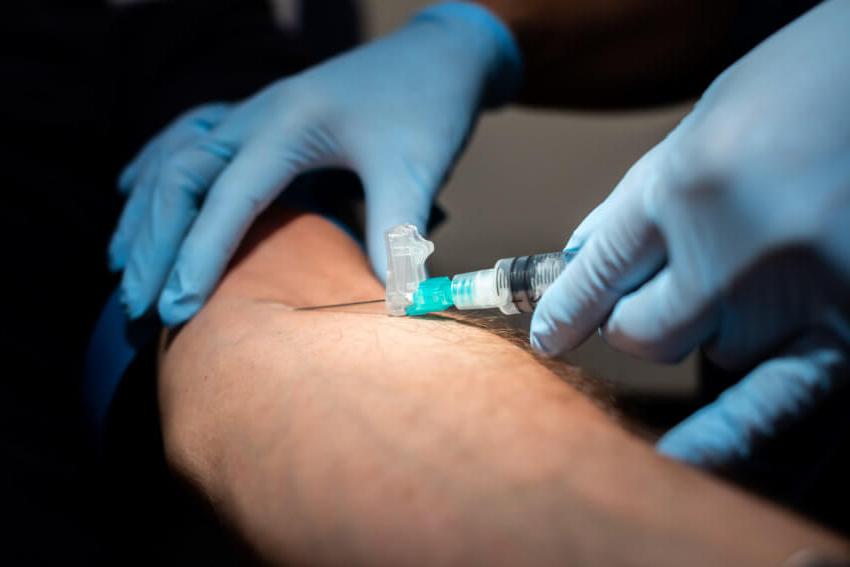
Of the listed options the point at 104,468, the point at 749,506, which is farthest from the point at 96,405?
the point at 749,506

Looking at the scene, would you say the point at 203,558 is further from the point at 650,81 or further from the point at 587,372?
the point at 650,81

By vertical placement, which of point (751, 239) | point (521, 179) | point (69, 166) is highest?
point (751, 239)

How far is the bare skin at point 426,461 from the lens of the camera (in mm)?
513

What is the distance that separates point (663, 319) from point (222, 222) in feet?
2.27

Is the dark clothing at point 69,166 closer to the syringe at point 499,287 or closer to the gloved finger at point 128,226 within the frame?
the gloved finger at point 128,226

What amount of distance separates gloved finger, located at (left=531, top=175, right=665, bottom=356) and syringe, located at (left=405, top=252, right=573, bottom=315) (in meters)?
0.03

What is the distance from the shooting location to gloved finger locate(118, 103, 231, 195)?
53.8 inches

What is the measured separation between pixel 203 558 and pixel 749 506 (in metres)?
0.68

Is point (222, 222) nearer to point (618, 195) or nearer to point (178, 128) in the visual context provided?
point (178, 128)

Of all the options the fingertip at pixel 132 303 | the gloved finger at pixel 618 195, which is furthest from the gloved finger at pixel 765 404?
the fingertip at pixel 132 303

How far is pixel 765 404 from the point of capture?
67 centimetres

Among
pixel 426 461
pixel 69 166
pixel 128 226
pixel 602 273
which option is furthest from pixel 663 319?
pixel 69 166

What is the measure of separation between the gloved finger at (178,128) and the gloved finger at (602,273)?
0.87 metres

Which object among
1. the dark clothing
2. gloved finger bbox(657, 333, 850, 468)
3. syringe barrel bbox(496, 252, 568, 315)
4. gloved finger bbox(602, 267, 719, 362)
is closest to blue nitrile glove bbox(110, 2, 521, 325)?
the dark clothing
